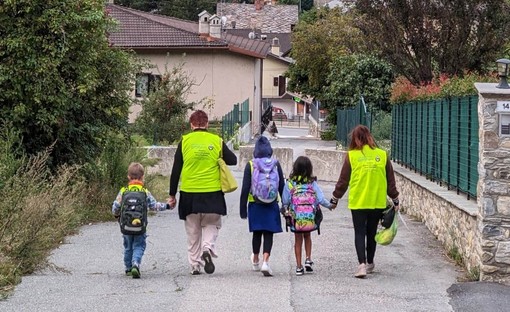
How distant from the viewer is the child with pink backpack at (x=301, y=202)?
10.6 meters

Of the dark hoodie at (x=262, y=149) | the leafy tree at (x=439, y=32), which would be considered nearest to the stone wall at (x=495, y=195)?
the dark hoodie at (x=262, y=149)

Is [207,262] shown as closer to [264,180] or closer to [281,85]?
[264,180]

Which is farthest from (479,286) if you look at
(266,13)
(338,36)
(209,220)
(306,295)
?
(266,13)

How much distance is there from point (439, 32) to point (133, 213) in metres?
19.9

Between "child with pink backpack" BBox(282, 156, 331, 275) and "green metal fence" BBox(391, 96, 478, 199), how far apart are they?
238 cm

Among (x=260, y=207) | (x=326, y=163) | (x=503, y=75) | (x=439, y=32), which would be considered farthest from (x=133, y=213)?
(x=439, y=32)

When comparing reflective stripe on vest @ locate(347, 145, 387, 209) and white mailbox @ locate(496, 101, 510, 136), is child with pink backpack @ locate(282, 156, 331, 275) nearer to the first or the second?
reflective stripe on vest @ locate(347, 145, 387, 209)

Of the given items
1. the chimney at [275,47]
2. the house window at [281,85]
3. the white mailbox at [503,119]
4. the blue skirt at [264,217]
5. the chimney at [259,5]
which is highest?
the chimney at [259,5]

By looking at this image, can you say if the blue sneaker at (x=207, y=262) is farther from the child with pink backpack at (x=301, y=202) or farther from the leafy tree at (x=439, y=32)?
the leafy tree at (x=439, y=32)

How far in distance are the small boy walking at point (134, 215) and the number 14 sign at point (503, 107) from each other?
12.5ft

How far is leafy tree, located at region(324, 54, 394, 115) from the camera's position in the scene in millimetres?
46906

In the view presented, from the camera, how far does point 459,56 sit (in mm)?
28094

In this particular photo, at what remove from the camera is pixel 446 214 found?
1277cm

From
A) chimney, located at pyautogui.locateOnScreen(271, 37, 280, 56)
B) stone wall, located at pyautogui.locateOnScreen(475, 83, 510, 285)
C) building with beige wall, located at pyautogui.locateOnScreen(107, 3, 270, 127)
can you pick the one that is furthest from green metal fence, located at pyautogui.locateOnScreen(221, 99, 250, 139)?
chimney, located at pyautogui.locateOnScreen(271, 37, 280, 56)
